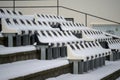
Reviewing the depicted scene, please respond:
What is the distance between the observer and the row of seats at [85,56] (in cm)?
136

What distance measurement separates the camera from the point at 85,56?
54.2 inches

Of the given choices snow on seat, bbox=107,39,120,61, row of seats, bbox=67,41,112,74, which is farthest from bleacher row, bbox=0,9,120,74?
snow on seat, bbox=107,39,120,61

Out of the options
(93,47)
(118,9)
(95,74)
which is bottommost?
(95,74)

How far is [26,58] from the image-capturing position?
136 centimetres

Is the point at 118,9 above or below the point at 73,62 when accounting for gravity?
above

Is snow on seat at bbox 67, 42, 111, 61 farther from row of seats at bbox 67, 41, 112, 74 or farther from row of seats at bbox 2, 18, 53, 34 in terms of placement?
row of seats at bbox 2, 18, 53, 34

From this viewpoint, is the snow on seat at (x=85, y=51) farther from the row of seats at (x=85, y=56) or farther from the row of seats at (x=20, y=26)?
the row of seats at (x=20, y=26)

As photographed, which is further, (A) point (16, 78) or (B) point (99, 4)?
(B) point (99, 4)

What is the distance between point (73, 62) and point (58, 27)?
0.75 metres

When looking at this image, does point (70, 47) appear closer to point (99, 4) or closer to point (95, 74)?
point (95, 74)

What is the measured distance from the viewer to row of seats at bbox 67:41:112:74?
1363 millimetres

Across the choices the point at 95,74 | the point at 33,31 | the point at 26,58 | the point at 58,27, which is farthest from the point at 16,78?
the point at 58,27

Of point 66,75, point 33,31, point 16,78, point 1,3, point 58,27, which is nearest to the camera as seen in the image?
point 16,78

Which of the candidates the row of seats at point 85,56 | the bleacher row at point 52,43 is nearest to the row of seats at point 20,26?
the bleacher row at point 52,43
